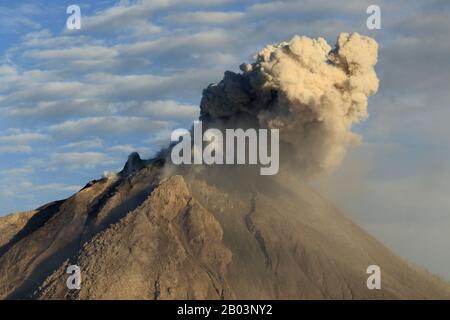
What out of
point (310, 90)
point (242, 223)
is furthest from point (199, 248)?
point (310, 90)

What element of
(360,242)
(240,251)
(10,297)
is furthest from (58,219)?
(360,242)

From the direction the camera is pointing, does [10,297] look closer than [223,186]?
Yes

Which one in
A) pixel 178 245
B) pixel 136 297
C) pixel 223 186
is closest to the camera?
pixel 136 297

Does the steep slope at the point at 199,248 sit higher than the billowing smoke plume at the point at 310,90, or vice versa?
the billowing smoke plume at the point at 310,90

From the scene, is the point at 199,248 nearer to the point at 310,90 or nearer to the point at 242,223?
the point at 242,223
